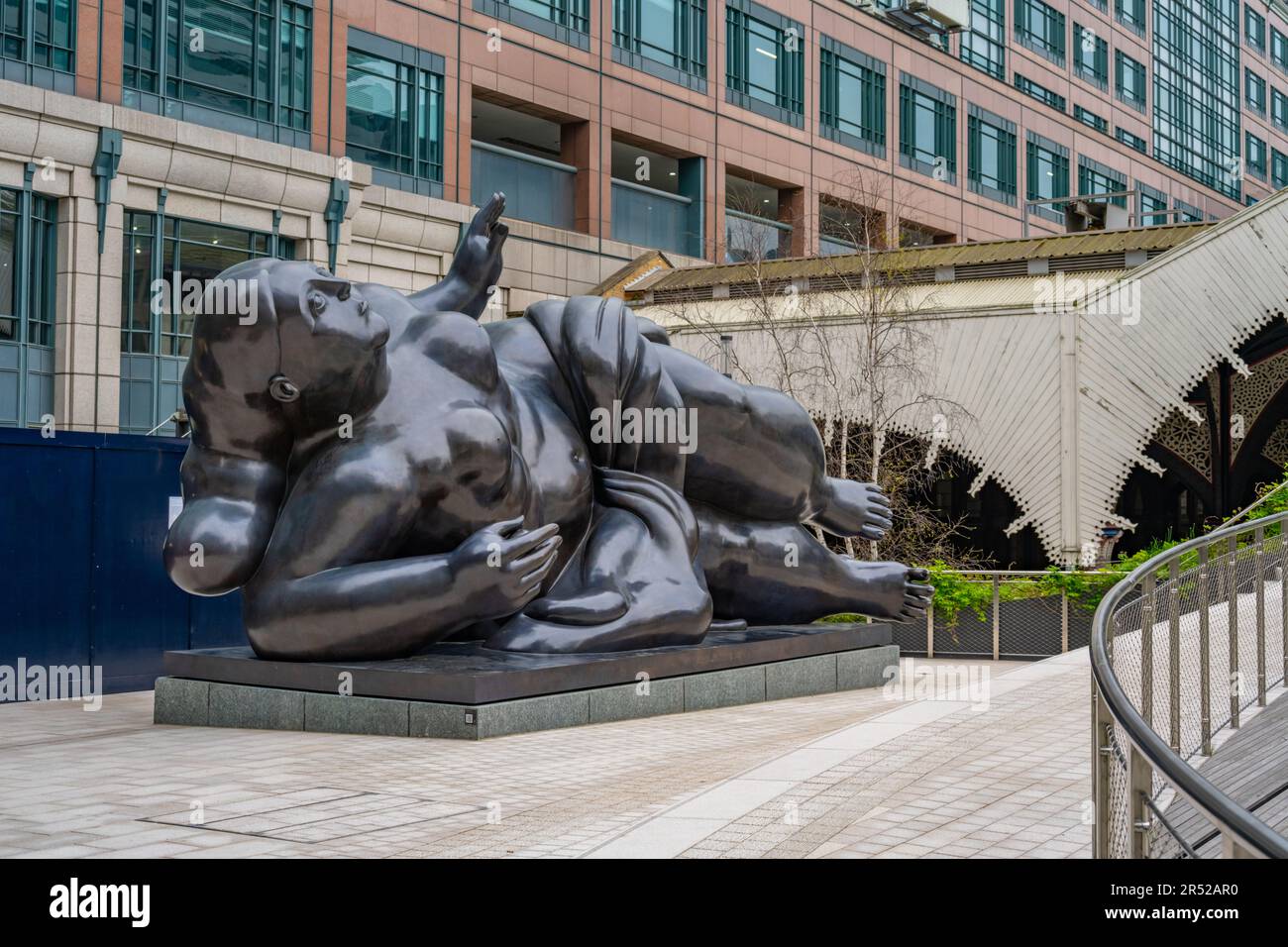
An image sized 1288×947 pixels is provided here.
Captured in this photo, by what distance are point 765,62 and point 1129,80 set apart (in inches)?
1083

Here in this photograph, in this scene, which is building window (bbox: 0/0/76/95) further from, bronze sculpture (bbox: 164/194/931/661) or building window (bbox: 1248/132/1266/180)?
building window (bbox: 1248/132/1266/180)

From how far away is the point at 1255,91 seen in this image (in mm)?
78062

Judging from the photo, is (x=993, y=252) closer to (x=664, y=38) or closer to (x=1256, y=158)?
(x=664, y=38)

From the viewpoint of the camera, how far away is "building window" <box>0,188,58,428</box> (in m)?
25.8

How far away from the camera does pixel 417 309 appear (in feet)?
34.7

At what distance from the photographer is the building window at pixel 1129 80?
64.4 meters

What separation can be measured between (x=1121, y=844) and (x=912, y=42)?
4991cm

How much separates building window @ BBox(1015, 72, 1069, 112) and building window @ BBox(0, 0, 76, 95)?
39.7m

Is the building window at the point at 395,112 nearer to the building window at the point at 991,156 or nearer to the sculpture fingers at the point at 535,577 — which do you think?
the building window at the point at 991,156

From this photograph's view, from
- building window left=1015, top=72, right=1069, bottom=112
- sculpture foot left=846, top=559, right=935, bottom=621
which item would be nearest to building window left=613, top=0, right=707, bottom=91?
building window left=1015, top=72, right=1069, bottom=112

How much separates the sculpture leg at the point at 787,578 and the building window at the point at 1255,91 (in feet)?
239

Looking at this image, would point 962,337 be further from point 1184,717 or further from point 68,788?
point 68,788

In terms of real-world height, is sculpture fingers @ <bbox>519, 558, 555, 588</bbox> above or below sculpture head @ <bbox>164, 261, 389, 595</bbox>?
below

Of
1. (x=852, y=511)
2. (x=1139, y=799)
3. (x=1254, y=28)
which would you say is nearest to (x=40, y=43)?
(x=852, y=511)
